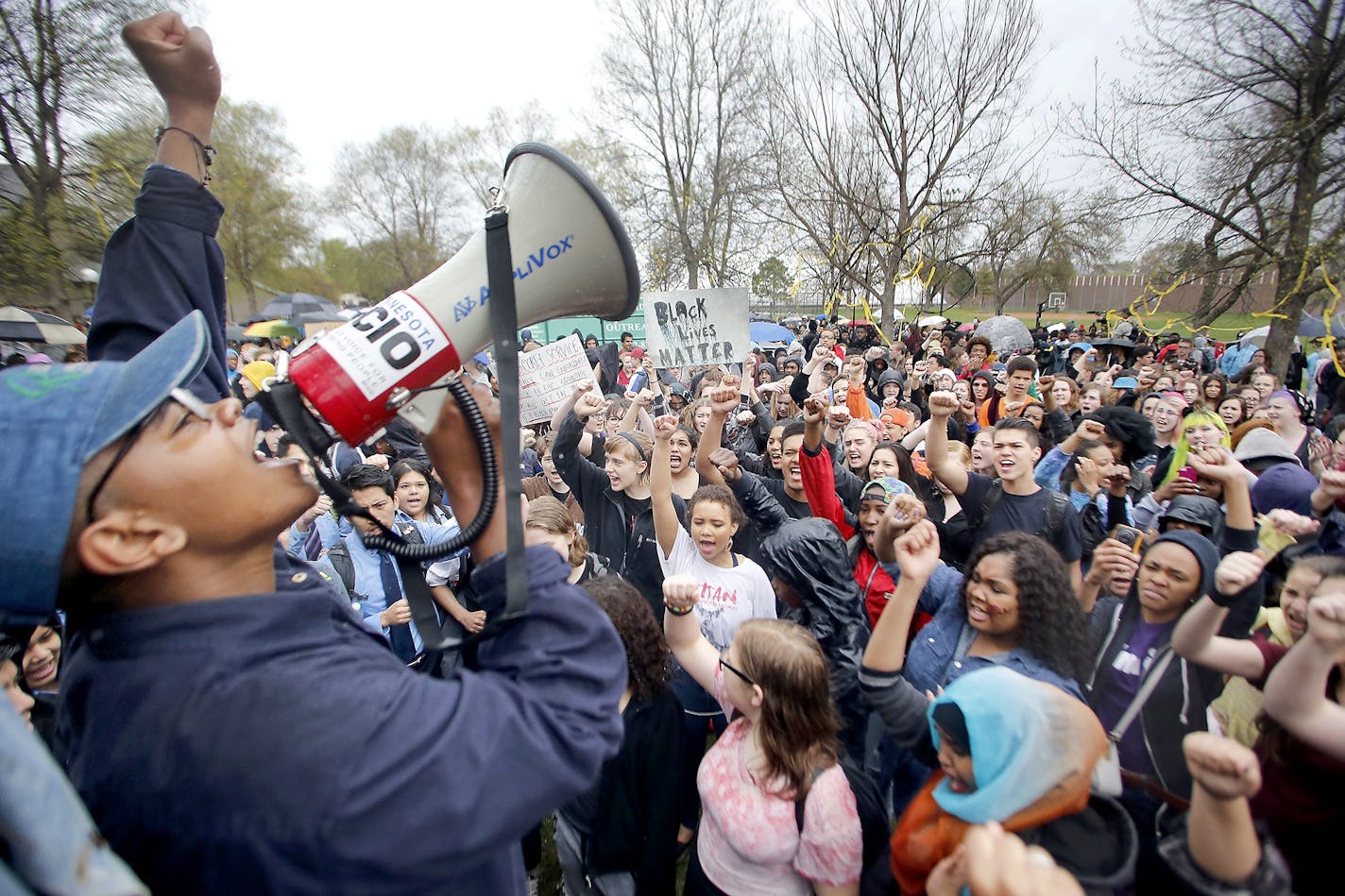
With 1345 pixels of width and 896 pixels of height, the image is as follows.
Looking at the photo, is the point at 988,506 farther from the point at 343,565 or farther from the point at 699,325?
the point at 699,325

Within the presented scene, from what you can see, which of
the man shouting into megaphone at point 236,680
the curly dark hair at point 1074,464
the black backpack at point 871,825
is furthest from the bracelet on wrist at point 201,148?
the curly dark hair at point 1074,464

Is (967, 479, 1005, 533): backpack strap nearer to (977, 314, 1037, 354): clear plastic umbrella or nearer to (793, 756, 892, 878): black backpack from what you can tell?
(793, 756, 892, 878): black backpack

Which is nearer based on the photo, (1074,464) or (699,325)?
(1074,464)

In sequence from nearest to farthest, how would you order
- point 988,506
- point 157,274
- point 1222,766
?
point 1222,766 < point 157,274 < point 988,506

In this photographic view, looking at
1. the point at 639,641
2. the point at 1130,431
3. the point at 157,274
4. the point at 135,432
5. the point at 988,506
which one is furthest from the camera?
the point at 1130,431

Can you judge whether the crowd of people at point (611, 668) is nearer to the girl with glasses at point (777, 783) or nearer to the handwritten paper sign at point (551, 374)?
the girl with glasses at point (777, 783)

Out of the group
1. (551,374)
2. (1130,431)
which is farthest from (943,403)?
(551,374)

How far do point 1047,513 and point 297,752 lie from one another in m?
3.38

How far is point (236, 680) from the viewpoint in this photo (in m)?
0.81

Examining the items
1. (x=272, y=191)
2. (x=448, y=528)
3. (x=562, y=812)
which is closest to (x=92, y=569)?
(x=562, y=812)

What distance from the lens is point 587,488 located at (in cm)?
405

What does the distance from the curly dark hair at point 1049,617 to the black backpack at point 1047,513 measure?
92cm

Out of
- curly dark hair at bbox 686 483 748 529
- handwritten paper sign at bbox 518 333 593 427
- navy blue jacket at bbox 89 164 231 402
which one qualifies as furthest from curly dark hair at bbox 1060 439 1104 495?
navy blue jacket at bbox 89 164 231 402

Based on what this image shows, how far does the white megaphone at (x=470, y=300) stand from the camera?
1164 mm
